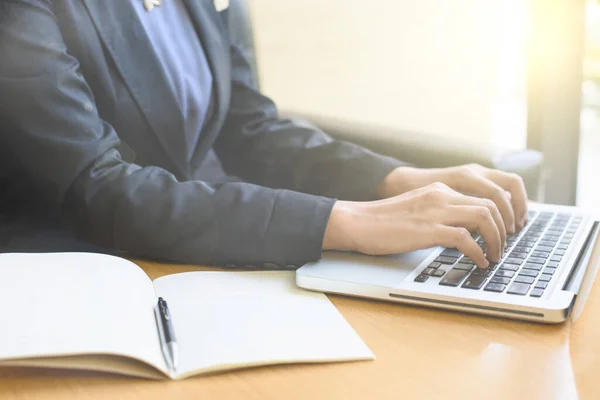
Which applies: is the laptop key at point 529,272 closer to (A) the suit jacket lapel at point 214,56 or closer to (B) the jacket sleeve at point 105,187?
(B) the jacket sleeve at point 105,187

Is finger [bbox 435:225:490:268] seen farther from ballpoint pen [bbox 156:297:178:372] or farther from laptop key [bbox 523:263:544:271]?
ballpoint pen [bbox 156:297:178:372]

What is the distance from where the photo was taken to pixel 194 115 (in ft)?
2.88

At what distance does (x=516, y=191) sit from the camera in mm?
754

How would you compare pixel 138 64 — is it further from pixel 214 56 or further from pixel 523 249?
pixel 523 249

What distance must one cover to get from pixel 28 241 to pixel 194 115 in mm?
269

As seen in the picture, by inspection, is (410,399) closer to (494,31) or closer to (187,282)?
(187,282)

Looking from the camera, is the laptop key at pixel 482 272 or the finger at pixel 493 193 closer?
the laptop key at pixel 482 272

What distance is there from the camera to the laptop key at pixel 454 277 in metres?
0.54

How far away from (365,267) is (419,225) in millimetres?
67

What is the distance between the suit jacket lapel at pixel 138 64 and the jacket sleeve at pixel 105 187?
6 cm

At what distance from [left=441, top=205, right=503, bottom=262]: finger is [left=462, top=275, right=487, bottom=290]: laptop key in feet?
0.17

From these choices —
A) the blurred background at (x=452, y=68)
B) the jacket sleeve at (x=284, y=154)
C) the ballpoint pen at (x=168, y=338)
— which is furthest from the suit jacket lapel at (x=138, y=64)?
the ballpoint pen at (x=168, y=338)

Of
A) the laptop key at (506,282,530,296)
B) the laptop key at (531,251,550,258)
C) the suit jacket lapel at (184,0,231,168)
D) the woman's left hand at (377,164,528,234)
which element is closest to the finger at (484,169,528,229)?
the woman's left hand at (377,164,528,234)

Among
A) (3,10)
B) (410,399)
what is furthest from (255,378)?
(3,10)
